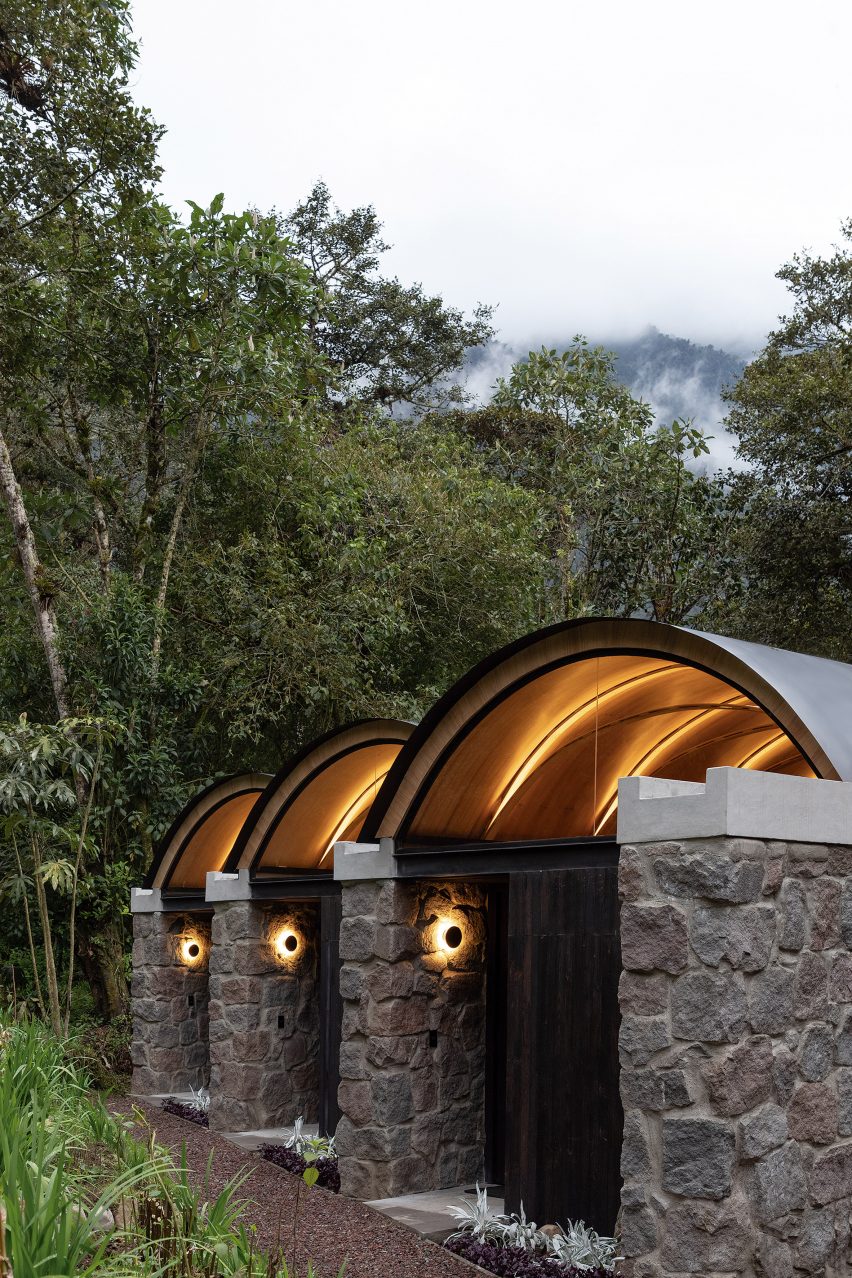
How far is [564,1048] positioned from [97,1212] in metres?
3.33

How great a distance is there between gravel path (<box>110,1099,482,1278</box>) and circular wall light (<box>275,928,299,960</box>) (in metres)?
1.80

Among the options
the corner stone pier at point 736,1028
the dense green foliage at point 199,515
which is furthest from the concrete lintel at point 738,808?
the dense green foliage at point 199,515

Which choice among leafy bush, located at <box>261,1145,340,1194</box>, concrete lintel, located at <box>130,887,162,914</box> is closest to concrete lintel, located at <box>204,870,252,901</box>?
concrete lintel, located at <box>130,887,162,914</box>

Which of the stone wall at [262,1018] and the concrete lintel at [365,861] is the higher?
the concrete lintel at [365,861]

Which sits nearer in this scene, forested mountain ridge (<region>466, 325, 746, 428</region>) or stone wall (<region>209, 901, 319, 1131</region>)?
stone wall (<region>209, 901, 319, 1131</region>)

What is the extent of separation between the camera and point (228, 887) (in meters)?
10.2

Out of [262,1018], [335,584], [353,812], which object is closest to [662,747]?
[353,812]

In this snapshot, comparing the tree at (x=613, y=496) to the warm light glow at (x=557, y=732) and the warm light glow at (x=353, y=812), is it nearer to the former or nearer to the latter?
the warm light glow at (x=353, y=812)

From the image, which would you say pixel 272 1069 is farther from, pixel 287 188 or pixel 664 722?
pixel 287 188

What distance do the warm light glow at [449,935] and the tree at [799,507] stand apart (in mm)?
11548

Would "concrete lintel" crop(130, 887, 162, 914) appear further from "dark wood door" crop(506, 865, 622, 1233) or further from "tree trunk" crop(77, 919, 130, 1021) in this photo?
"dark wood door" crop(506, 865, 622, 1233)

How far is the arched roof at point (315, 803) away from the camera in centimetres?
974

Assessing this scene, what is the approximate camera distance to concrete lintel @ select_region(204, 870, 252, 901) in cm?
1000

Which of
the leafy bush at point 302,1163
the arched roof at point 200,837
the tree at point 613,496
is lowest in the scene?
the leafy bush at point 302,1163
